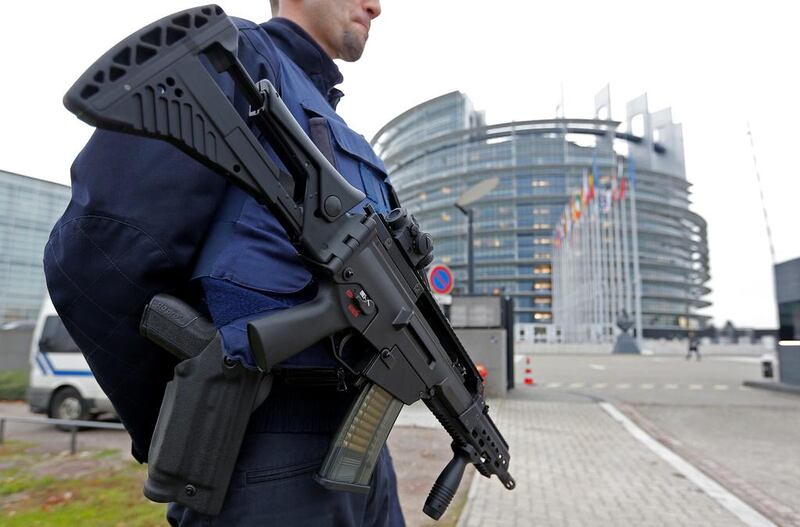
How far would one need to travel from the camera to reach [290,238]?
1.12m

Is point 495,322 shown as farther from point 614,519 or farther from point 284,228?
point 284,228

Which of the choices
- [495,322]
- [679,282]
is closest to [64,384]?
[495,322]

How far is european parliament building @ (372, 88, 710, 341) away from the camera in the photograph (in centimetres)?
8362

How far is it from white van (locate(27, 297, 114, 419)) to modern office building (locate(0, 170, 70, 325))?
16.2 ft

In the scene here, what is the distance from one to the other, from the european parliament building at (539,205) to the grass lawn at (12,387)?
70139 mm

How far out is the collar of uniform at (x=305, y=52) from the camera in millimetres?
1454

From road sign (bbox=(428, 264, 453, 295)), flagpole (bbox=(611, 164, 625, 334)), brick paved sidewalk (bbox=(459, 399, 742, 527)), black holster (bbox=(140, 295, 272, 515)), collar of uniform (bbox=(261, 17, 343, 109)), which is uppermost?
flagpole (bbox=(611, 164, 625, 334))

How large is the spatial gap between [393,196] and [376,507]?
37.6 inches

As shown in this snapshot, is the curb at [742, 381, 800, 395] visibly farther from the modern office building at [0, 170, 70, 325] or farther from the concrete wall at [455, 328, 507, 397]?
the modern office building at [0, 170, 70, 325]

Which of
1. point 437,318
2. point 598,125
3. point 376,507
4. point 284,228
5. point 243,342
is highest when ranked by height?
point 598,125

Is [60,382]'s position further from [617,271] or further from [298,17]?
[617,271]

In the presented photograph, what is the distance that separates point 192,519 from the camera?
1.12m

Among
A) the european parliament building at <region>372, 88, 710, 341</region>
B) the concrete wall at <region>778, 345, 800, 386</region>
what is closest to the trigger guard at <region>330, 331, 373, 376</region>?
the concrete wall at <region>778, 345, 800, 386</region>

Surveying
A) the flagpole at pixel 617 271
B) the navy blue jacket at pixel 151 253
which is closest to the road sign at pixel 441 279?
the navy blue jacket at pixel 151 253
